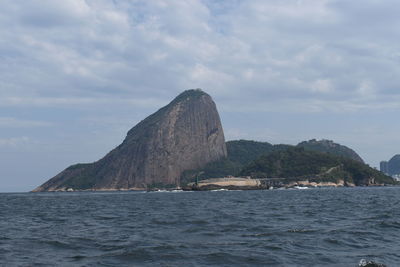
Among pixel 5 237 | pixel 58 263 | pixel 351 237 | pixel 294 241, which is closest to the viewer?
pixel 58 263

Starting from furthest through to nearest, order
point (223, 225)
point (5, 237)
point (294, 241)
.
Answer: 1. point (223, 225)
2. point (5, 237)
3. point (294, 241)

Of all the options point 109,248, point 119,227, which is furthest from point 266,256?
point 119,227

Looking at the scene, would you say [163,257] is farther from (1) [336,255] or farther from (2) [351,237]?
(2) [351,237]

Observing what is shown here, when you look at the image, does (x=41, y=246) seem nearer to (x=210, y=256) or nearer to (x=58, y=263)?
(x=58, y=263)

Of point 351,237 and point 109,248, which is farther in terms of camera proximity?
point 351,237

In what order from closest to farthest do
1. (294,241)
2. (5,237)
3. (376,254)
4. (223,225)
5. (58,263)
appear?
(58,263) < (376,254) < (294,241) < (5,237) < (223,225)

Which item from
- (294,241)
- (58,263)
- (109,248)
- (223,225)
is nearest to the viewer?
(58,263)

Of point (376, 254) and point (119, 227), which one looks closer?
point (376, 254)

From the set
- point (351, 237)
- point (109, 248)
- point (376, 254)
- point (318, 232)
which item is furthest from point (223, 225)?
point (376, 254)
